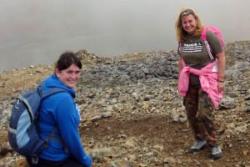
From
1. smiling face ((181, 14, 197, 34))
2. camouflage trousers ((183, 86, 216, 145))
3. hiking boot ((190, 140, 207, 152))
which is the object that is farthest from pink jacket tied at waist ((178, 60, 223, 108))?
hiking boot ((190, 140, 207, 152))

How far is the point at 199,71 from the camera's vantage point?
893 cm

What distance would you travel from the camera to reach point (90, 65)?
23016 millimetres

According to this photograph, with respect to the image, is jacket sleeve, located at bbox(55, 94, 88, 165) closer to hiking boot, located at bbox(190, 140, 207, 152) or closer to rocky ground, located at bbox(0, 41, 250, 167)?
rocky ground, located at bbox(0, 41, 250, 167)

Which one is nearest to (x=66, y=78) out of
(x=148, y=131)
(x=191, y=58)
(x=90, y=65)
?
(x=191, y=58)

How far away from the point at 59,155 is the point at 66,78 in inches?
31.5

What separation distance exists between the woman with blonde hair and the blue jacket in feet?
10.4

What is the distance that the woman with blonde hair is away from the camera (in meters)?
8.68

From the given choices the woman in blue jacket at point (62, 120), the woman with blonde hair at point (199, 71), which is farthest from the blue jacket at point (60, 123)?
the woman with blonde hair at point (199, 71)

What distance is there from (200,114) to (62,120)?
3718 mm

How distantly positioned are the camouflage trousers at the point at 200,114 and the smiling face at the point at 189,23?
1.01 m

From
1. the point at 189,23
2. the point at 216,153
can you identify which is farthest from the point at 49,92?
the point at 216,153

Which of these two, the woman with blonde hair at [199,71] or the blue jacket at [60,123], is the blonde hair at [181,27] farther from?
the blue jacket at [60,123]

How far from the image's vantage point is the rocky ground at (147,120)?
974cm

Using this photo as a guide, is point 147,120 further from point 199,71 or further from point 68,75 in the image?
point 68,75
